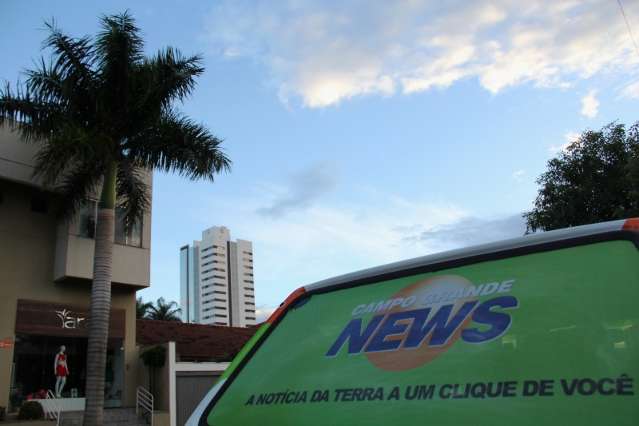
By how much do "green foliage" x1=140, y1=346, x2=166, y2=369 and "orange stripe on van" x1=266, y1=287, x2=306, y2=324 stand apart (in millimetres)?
19505

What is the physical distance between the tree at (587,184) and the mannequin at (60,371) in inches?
675

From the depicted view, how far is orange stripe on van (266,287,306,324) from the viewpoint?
2.63m

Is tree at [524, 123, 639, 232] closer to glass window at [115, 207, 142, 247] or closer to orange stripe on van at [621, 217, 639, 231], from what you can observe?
glass window at [115, 207, 142, 247]

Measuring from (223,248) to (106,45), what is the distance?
12509 centimetres

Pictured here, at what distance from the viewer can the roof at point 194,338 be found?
2486 centimetres

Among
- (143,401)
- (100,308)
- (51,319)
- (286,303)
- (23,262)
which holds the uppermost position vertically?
(23,262)

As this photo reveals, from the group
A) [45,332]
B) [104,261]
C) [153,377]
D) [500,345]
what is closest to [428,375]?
[500,345]

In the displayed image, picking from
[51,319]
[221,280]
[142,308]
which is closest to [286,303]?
[51,319]

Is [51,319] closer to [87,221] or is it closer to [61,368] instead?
[61,368]

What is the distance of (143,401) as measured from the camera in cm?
2095

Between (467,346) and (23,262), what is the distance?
2023cm

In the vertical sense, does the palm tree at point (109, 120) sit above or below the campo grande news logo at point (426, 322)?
above

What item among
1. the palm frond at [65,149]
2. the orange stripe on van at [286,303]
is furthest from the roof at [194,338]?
the orange stripe on van at [286,303]

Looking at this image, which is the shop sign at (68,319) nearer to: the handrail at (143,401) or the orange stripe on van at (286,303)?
the handrail at (143,401)
